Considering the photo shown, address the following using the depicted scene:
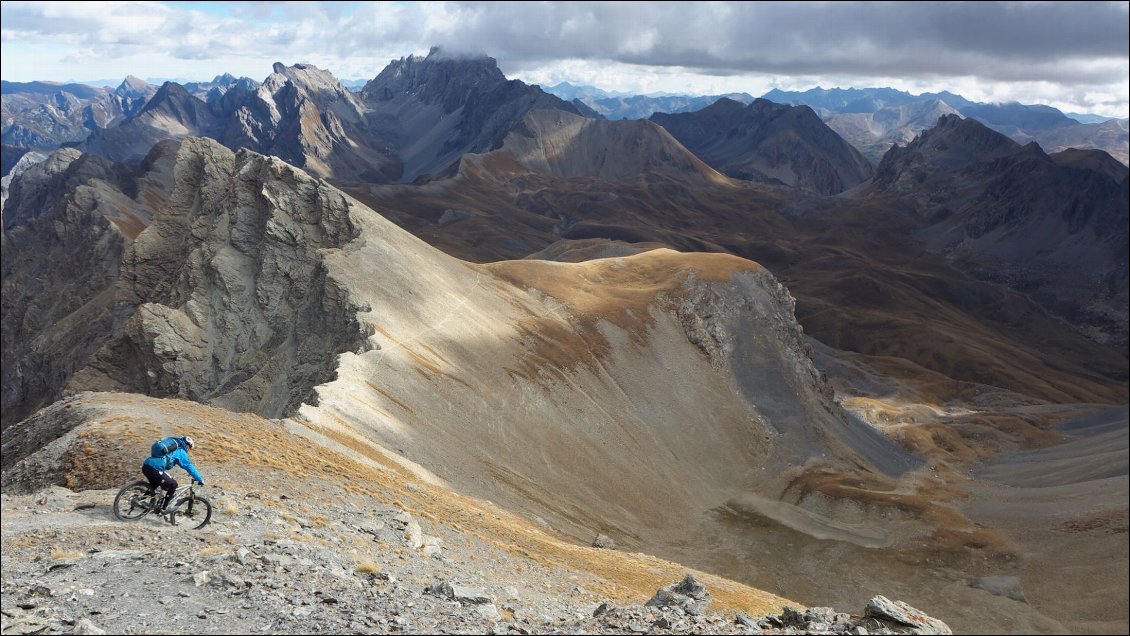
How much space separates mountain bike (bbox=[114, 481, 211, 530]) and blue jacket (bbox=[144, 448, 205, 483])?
0.35m

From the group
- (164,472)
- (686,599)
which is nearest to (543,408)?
(686,599)

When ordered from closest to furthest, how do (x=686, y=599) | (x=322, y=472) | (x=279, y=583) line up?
(x=279, y=583) → (x=686, y=599) → (x=322, y=472)

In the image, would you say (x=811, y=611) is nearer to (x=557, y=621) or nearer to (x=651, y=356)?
(x=557, y=621)

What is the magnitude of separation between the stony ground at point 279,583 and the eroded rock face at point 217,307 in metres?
21.2

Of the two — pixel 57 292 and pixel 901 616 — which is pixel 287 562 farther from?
pixel 57 292

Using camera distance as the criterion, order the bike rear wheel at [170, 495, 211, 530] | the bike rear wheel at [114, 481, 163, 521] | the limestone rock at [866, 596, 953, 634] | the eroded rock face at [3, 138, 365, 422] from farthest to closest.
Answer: the eroded rock face at [3, 138, 365, 422], the limestone rock at [866, 596, 953, 634], the bike rear wheel at [114, 481, 163, 521], the bike rear wheel at [170, 495, 211, 530]

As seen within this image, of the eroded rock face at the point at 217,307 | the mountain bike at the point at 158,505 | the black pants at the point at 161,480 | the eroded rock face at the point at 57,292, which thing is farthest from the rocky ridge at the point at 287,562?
the eroded rock face at the point at 57,292

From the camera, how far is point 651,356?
71.9 meters

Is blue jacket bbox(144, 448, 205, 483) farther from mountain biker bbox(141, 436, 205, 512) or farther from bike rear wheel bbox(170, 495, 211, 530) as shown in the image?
bike rear wheel bbox(170, 495, 211, 530)

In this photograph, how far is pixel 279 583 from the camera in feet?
48.3

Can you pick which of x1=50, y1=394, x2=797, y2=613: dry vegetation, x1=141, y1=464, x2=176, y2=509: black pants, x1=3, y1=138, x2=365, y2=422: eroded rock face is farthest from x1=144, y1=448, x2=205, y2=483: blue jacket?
x1=3, y1=138, x2=365, y2=422: eroded rock face

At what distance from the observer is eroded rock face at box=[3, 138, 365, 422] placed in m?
49.6

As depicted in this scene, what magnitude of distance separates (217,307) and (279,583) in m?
45.1

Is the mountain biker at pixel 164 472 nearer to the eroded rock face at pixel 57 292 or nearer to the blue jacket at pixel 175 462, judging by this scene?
the blue jacket at pixel 175 462
